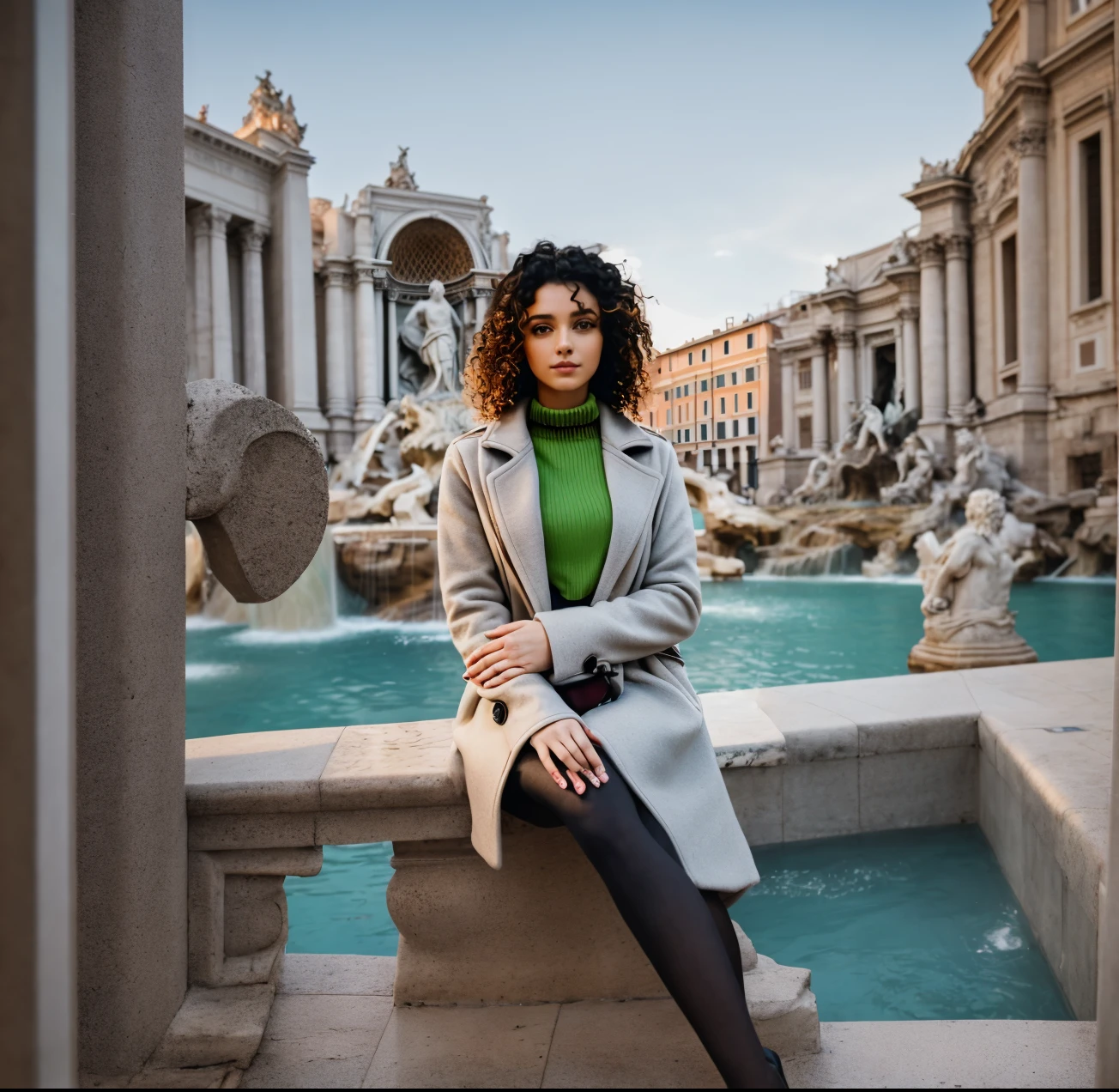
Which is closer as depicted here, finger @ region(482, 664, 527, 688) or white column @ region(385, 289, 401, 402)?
finger @ region(482, 664, 527, 688)

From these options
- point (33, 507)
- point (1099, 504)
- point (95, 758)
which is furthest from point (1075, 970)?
point (1099, 504)

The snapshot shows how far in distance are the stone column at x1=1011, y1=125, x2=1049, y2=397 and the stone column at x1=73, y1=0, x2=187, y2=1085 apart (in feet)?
74.0

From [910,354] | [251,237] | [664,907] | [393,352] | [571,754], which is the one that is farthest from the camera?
[910,354]

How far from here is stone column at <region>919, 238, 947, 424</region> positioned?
2497cm

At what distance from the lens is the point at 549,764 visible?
1.57m

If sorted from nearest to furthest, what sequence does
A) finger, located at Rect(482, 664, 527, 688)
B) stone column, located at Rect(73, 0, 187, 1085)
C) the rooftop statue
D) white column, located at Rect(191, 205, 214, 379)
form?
1. stone column, located at Rect(73, 0, 187, 1085)
2. finger, located at Rect(482, 664, 527, 688)
3. white column, located at Rect(191, 205, 214, 379)
4. the rooftop statue

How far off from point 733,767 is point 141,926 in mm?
1968

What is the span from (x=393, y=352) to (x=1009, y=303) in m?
16.3

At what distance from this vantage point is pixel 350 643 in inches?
380

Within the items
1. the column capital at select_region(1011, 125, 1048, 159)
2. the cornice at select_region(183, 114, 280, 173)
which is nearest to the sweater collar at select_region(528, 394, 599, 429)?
the cornice at select_region(183, 114, 280, 173)

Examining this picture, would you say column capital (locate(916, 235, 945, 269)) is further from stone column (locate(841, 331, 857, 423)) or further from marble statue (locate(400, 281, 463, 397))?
marble statue (locate(400, 281, 463, 397))

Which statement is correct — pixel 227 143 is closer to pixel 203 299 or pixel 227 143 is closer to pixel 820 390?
pixel 203 299

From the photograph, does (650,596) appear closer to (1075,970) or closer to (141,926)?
(141,926)

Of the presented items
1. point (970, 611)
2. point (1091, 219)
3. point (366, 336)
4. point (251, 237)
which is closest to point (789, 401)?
point (1091, 219)
